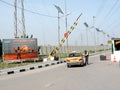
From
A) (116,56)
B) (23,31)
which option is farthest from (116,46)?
(23,31)

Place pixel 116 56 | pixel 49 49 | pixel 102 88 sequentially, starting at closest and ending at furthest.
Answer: pixel 102 88 → pixel 116 56 → pixel 49 49

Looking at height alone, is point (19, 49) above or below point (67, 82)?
above

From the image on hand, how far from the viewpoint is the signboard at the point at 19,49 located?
1786 inches

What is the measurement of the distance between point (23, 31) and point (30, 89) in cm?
3039

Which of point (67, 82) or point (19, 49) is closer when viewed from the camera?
point (67, 82)

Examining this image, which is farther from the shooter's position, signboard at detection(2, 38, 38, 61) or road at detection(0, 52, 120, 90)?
signboard at detection(2, 38, 38, 61)

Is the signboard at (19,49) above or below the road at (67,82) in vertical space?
above

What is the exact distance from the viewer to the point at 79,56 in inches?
1256

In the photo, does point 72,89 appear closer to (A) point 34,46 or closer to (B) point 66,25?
(A) point 34,46

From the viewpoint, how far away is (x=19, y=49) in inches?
1825

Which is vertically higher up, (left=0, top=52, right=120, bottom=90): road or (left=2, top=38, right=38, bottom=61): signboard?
(left=2, top=38, right=38, bottom=61): signboard

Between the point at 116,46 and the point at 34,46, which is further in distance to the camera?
the point at 34,46

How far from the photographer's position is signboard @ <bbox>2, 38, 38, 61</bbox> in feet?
149

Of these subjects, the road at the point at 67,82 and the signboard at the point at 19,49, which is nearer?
the road at the point at 67,82
